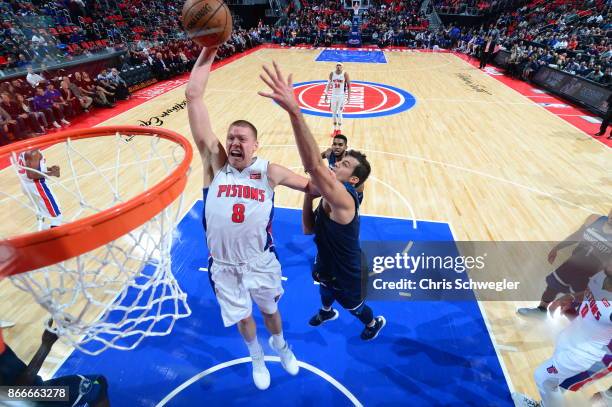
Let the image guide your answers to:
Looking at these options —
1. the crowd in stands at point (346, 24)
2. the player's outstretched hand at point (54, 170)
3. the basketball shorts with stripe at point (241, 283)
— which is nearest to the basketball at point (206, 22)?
the basketball shorts with stripe at point (241, 283)

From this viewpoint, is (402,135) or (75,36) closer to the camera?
(402,135)

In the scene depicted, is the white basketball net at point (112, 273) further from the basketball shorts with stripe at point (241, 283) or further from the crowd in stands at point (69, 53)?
the crowd in stands at point (69, 53)

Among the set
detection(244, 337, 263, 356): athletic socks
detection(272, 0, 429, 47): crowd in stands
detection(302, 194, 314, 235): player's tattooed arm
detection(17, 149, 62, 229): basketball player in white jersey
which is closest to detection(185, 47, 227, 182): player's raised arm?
detection(302, 194, 314, 235): player's tattooed arm

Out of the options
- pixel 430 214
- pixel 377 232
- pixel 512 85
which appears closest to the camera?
pixel 377 232

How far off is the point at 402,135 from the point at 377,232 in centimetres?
465

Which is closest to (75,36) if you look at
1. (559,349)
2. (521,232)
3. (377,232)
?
(377,232)

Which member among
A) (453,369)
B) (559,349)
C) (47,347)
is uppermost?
(47,347)

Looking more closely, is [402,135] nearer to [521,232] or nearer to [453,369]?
[521,232]

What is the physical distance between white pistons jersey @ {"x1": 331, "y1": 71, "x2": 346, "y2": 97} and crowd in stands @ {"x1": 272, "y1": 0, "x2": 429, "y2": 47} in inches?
727

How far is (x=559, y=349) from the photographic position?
269 centimetres

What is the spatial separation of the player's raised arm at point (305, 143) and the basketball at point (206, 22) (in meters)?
1.14

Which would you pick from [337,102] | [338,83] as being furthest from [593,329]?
[337,102]

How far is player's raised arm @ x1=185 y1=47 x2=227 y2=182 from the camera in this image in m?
2.56

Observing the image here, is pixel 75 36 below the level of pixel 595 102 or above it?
above
